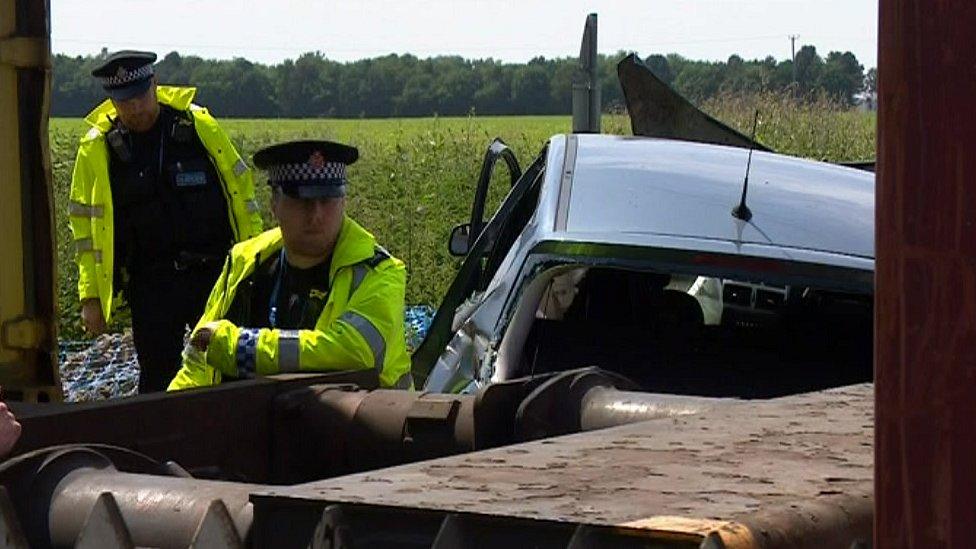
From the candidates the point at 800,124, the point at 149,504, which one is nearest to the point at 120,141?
the point at 149,504

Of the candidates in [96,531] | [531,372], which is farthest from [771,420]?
[531,372]

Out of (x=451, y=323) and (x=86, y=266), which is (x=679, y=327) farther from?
(x=86, y=266)

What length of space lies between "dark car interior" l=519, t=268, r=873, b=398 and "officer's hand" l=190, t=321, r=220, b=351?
3.33 ft

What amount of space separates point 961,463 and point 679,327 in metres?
4.96

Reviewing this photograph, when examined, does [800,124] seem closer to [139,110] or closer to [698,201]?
[139,110]

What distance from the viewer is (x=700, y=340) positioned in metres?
6.09

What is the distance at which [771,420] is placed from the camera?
2.49 m

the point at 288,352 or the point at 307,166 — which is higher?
the point at 307,166

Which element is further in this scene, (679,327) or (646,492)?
(679,327)

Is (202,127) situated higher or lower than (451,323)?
higher

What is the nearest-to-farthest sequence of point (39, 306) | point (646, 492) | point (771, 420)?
point (646, 492) < point (771, 420) < point (39, 306)

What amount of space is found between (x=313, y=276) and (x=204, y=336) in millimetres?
523

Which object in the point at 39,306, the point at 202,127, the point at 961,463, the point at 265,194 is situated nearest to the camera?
the point at 961,463

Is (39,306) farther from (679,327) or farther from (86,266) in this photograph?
(86,266)
